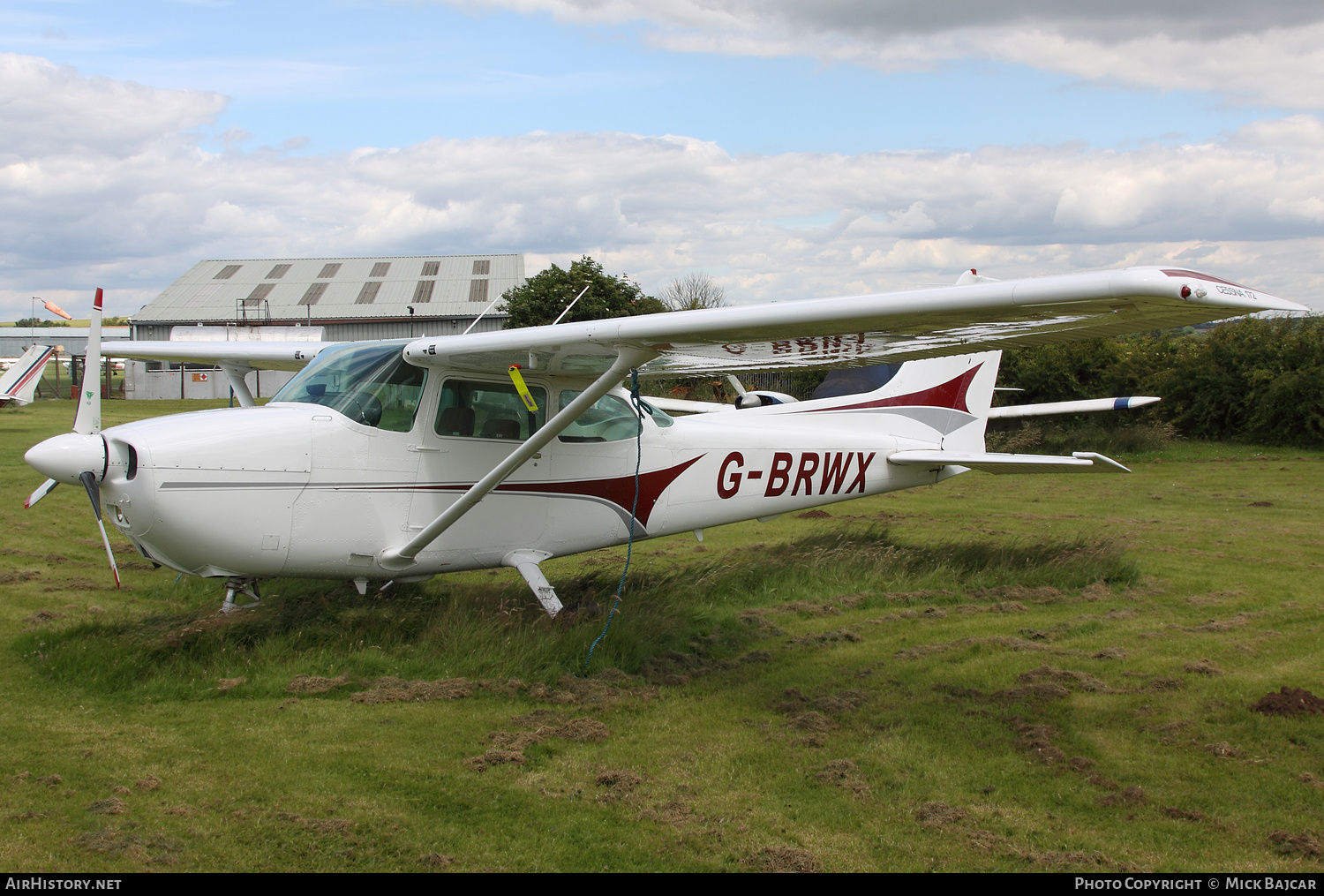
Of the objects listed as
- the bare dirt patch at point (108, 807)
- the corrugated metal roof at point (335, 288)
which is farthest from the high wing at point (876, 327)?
the corrugated metal roof at point (335, 288)

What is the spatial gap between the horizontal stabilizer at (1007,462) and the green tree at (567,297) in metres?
21.0

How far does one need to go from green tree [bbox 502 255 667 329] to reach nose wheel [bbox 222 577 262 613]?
22.3 metres

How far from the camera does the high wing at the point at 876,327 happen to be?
400 centimetres

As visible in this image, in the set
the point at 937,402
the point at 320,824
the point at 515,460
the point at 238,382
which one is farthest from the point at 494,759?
the point at 937,402

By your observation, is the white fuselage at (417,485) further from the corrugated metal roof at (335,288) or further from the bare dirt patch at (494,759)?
the corrugated metal roof at (335,288)

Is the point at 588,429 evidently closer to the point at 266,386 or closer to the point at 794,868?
the point at 794,868

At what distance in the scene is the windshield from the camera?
640cm

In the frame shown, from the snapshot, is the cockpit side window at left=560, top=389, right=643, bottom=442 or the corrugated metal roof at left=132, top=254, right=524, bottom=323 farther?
the corrugated metal roof at left=132, top=254, right=524, bottom=323

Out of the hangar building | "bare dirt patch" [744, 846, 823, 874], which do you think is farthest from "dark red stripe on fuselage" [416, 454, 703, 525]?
the hangar building

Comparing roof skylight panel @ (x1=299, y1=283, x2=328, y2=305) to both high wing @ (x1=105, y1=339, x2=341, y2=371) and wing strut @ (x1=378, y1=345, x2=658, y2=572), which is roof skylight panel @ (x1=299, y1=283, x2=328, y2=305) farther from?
wing strut @ (x1=378, y1=345, x2=658, y2=572)

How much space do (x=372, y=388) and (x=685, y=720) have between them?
3.23 metres

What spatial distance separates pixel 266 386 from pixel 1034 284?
1919 inches

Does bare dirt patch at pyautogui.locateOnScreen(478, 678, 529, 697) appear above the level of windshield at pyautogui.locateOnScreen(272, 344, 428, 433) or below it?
below
